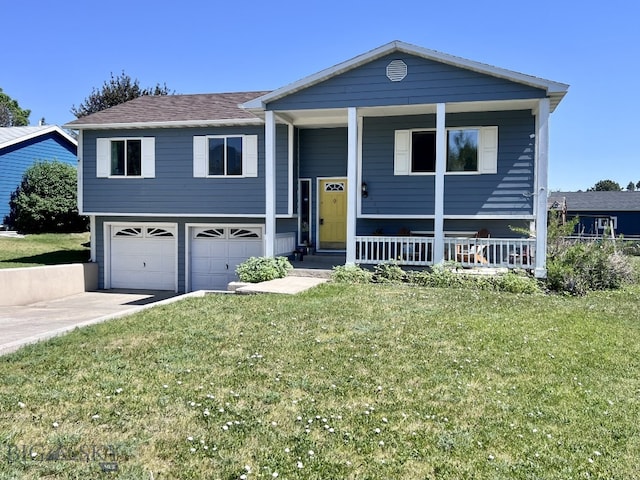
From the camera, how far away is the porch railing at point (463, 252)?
11641mm

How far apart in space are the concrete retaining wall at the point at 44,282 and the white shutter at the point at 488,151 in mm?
12546

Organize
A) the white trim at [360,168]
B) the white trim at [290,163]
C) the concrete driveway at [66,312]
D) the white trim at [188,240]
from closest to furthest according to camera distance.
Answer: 1. the concrete driveway at [66,312]
2. the white trim at [360,168]
3. the white trim at [290,163]
4. the white trim at [188,240]

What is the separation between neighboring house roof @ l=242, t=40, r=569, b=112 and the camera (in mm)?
11203

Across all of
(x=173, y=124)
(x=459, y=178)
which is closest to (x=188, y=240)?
(x=173, y=124)

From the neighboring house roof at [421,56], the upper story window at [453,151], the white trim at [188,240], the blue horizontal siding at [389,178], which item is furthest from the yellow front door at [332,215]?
the neighboring house roof at [421,56]

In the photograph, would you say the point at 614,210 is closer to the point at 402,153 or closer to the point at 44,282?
the point at 402,153

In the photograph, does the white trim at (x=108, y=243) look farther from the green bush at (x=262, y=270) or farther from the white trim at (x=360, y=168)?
the white trim at (x=360, y=168)

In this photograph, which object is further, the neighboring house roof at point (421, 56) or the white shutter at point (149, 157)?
the white shutter at point (149, 157)

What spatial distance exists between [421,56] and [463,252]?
4819 millimetres

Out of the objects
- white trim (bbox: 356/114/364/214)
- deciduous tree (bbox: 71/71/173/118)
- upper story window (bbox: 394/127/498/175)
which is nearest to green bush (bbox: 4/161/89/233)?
deciduous tree (bbox: 71/71/173/118)

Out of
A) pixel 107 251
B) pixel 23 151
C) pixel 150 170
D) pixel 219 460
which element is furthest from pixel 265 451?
pixel 23 151

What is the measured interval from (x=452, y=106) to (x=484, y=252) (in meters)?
3.75

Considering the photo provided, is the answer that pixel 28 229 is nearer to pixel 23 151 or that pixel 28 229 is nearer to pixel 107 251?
pixel 23 151

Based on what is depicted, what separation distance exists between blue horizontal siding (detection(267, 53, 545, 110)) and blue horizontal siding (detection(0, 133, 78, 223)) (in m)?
16.6
